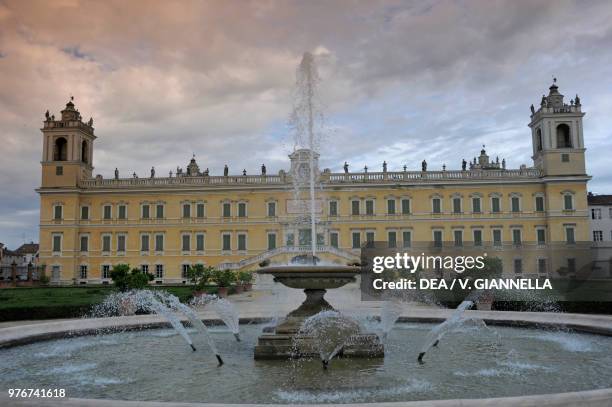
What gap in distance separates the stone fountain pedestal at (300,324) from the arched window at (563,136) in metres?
41.9

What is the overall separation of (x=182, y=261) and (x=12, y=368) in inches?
1549

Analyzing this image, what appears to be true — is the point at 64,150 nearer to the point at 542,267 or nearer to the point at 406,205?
the point at 406,205

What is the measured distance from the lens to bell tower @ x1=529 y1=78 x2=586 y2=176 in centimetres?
4544

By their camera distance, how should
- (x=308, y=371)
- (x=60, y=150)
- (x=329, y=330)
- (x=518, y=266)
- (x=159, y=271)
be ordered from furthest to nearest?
(x=60, y=150) → (x=159, y=271) → (x=518, y=266) → (x=329, y=330) → (x=308, y=371)

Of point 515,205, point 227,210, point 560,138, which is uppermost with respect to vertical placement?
point 560,138

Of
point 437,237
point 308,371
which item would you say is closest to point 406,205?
point 437,237

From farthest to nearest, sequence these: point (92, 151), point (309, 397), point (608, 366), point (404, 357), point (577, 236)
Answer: point (92, 151)
point (577, 236)
point (404, 357)
point (608, 366)
point (309, 397)

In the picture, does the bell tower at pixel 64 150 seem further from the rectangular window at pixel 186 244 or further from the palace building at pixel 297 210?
the rectangular window at pixel 186 244

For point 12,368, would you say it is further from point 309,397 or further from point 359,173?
point 359,173

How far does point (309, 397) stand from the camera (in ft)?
21.1

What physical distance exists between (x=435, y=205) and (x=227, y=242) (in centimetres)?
1747

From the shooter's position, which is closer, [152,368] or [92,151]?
[152,368]

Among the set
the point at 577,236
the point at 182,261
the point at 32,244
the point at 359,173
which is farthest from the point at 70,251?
the point at 32,244

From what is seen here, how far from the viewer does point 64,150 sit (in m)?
48.4
